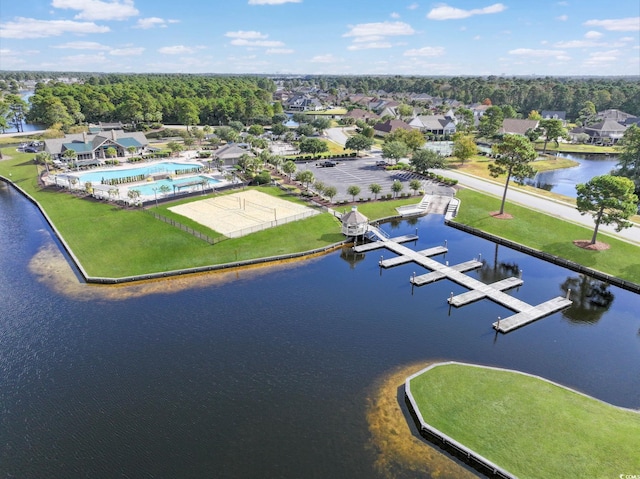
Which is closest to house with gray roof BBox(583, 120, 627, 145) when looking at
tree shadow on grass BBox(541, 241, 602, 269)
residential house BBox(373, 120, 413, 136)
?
residential house BBox(373, 120, 413, 136)

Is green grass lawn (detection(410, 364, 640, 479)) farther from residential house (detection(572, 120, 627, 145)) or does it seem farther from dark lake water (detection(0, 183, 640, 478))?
residential house (detection(572, 120, 627, 145))

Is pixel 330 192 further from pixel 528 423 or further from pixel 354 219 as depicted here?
pixel 528 423

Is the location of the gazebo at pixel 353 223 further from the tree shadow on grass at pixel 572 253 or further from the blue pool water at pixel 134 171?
the blue pool water at pixel 134 171

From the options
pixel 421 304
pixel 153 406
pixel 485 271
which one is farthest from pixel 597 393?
pixel 153 406

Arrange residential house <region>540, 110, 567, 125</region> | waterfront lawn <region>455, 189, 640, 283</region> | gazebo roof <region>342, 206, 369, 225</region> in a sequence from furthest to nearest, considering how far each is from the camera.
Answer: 1. residential house <region>540, 110, 567, 125</region>
2. gazebo roof <region>342, 206, 369, 225</region>
3. waterfront lawn <region>455, 189, 640, 283</region>

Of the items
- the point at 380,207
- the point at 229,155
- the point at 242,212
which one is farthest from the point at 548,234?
the point at 229,155

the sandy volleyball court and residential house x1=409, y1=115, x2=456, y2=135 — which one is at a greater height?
residential house x1=409, y1=115, x2=456, y2=135
